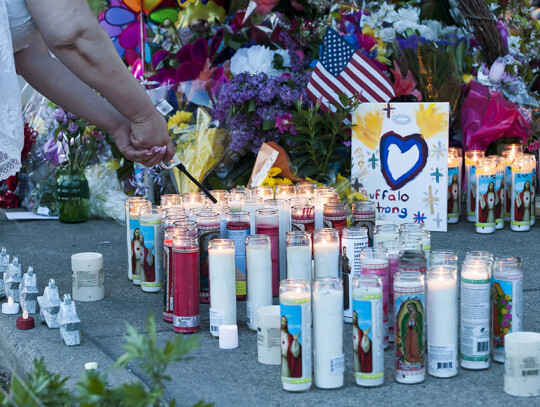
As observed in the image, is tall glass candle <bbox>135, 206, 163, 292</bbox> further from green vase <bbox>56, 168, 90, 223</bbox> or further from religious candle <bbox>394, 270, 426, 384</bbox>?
green vase <bbox>56, 168, 90, 223</bbox>

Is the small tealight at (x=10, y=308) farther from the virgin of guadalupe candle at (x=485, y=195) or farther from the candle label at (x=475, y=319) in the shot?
the virgin of guadalupe candle at (x=485, y=195)

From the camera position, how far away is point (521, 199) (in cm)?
434

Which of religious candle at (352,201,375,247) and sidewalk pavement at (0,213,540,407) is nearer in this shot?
sidewalk pavement at (0,213,540,407)

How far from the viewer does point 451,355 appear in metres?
2.40

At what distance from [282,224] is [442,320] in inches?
41.7

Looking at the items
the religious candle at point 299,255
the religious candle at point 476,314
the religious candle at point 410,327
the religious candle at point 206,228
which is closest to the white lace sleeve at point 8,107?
the religious candle at point 206,228

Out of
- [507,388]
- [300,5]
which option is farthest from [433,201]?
[507,388]

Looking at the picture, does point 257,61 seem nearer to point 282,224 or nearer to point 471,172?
point 471,172

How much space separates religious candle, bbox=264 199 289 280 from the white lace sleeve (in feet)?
3.16

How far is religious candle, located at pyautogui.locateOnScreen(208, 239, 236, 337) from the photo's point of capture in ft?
9.18

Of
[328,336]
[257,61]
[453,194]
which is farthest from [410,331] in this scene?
[257,61]

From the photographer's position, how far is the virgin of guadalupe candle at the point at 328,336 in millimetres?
2318

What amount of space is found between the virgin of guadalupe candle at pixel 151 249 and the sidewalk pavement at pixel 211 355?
65 mm

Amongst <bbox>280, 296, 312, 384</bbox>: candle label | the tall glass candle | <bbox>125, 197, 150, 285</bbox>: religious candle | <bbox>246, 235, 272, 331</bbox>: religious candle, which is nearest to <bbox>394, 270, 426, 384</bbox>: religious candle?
<bbox>280, 296, 312, 384</bbox>: candle label
